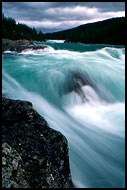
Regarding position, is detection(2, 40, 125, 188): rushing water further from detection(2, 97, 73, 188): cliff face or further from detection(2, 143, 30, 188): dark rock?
detection(2, 143, 30, 188): dark rock

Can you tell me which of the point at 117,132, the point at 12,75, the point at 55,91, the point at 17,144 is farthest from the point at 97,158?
the point at 12,75

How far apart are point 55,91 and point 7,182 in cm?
459

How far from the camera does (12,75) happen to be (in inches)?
288

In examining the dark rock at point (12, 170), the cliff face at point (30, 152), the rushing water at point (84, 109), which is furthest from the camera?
the rushing water at point (84, 109)

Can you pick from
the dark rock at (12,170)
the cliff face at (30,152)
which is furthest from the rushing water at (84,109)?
the dark rock at (12,170)

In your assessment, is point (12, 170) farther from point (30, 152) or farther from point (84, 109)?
point (84, 109)

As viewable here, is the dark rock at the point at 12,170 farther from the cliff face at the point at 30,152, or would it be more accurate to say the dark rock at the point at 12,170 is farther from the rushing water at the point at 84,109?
the rushing water at the point at 84,109

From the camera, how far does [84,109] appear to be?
18.8 ft

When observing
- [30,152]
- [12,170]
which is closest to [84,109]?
[30,152]

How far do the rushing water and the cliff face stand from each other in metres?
1.00

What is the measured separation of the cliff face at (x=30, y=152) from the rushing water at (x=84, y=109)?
1003 millimetres

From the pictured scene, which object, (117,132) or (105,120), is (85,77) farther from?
(117,132)

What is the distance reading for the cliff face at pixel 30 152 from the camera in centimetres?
203

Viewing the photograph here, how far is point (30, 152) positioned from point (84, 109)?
3.59 m
